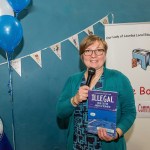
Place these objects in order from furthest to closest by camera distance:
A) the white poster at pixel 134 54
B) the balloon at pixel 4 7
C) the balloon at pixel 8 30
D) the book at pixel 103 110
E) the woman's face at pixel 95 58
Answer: the white poster at pixel 134 54 < the balloon at pixel 4 7 < the balloon at pixel 8 30 < the woman's face at pixel 95 58 < the book at pixel 103 110

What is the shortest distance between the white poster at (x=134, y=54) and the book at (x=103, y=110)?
1.04 meters

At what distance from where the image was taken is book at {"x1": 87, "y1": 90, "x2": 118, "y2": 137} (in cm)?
156

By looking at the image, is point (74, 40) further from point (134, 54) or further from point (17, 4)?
point (17, 4)

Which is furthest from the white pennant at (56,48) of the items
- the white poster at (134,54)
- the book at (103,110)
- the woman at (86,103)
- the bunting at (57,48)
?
the book at (103,110)

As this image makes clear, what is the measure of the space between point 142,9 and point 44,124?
1603 mm

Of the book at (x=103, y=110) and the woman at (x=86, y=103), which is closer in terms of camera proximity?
the book at (x=103, y=110)

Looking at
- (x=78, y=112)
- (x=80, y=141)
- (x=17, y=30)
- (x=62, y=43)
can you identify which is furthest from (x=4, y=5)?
(x=80, y=141)

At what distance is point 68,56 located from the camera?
2746 millimetres

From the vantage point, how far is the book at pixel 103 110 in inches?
61.5

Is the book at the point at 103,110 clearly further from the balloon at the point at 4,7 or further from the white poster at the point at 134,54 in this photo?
the balloon at the point at 4,7

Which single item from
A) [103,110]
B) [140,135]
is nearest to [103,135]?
[103,110]

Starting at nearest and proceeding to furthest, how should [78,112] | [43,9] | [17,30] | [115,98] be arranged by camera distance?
[115,98] < [78,112] < [17,30] < [43,9]

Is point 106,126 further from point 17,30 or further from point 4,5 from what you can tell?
point 4,5

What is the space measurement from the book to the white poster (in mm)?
1038
